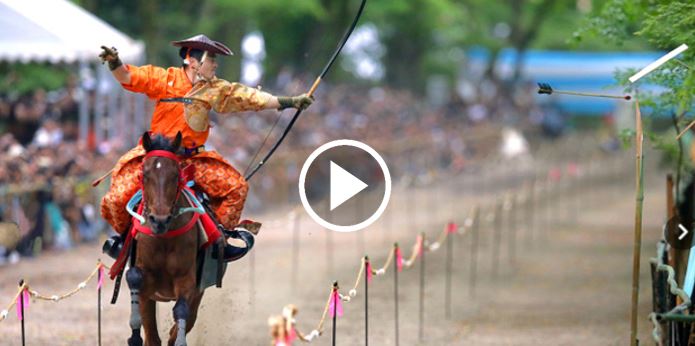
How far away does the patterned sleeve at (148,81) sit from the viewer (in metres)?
10.7

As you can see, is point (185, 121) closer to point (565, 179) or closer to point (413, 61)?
point (565, 179)

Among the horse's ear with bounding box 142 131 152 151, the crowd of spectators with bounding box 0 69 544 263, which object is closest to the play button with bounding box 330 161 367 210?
the crowd of spectators with bounding box 0 69 544 263

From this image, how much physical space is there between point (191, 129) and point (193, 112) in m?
0.14

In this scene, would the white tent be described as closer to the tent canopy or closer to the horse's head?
the tent canopy

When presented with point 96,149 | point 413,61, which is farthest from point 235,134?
point 413,61

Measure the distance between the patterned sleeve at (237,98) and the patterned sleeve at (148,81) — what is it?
1.47ft

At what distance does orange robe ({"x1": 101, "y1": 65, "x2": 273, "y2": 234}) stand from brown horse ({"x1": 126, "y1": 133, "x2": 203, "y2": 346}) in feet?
1.35

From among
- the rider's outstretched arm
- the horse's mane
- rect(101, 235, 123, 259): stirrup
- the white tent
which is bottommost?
rect(101, 235, 123, 259): stirrup

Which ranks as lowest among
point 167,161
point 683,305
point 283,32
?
point 683,305

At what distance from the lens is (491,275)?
21.1m

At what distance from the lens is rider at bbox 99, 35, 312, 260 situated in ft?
35.2

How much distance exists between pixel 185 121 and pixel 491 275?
11.1 meters

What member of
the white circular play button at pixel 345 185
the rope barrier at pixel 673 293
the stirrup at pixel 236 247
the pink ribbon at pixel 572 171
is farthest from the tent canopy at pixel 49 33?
the pink ribbon at pixel 572 171

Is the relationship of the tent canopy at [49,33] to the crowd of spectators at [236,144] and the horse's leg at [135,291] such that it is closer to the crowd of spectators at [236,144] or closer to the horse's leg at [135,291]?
the crowd of spectators at [236,144]
